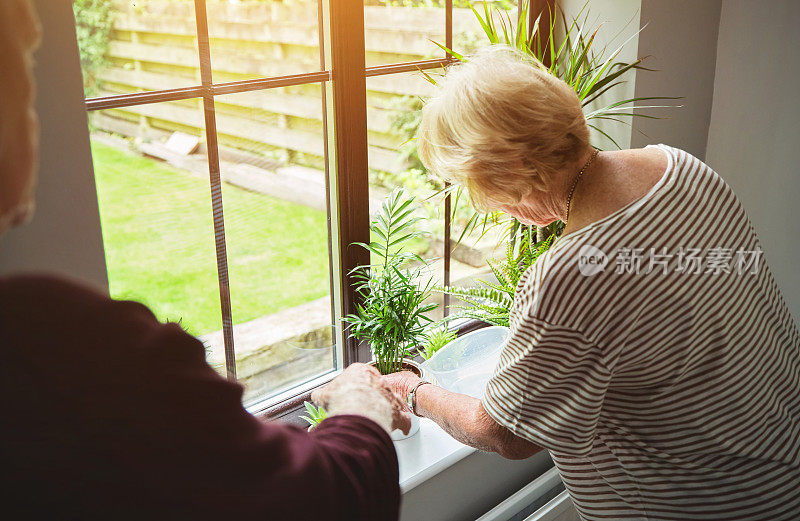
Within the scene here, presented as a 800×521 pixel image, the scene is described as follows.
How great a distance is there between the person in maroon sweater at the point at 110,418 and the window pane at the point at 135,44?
2.86ft

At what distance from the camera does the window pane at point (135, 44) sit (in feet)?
4.63

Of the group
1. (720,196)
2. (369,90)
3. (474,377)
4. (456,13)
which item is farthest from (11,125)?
(456,13)

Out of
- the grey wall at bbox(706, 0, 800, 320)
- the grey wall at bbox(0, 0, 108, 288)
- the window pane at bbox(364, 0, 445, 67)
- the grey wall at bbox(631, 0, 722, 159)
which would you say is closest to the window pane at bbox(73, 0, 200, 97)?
the grey wall at bbox(0, 0, 108, 288)

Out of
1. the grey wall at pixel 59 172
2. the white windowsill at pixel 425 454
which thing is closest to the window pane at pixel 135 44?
the grey wall at pixel 59 172

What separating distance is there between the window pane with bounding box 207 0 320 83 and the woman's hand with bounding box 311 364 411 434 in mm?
805

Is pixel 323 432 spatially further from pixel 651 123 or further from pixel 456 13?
pixel 651 123

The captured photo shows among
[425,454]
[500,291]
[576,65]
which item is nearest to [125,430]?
[425,454]

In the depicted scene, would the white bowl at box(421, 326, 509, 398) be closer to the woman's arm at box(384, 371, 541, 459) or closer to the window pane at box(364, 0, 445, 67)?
the woman's arm at box(384, 371, 541, 459)

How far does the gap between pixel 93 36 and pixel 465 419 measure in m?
1.03

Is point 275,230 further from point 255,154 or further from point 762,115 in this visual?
point 762,115

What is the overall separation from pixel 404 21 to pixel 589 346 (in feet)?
3.63

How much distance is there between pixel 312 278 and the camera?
1.90m

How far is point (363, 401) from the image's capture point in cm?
103

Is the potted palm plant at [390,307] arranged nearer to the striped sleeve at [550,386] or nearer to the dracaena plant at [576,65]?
the dracaena plant at [576,65]
